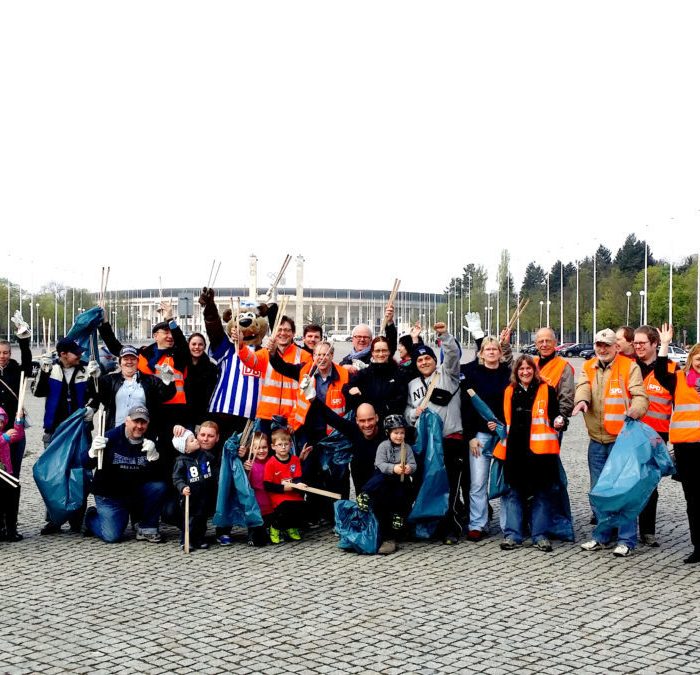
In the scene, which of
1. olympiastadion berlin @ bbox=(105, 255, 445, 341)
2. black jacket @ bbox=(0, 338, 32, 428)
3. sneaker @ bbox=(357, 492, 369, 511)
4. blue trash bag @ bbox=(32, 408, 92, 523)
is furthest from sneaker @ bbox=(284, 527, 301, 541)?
olympiastadion berlin @ bbox=(105, 255, 445, 341)

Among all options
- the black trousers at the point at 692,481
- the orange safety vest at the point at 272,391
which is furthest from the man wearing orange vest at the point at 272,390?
the black trousers at the point at 692,481

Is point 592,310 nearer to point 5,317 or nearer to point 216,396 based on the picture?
point 5,317

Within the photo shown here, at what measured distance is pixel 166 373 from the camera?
8805 mm

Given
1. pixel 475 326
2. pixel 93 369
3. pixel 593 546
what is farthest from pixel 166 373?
pixel 593 546

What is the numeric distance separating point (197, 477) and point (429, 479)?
6.53 ft

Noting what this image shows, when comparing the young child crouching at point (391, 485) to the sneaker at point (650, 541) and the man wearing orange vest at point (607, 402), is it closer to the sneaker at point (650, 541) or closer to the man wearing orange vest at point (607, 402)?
the man wearing orange vest at point (607, 402)

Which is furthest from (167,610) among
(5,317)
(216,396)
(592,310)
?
(5,317)

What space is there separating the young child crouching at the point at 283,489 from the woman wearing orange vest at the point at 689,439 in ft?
10.3

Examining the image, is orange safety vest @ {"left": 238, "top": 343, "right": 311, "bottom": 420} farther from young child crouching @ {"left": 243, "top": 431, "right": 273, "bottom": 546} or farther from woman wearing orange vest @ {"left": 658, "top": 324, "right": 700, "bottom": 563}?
woman wearing orange vest @ {"left": 658, "top": 324, "right": 700, "bottom": 563}

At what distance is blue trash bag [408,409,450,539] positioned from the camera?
8.27 m

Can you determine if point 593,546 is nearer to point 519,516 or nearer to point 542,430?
point 519,516

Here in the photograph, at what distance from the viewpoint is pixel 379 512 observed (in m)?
8.07

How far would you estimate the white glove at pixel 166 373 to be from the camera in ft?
28.8

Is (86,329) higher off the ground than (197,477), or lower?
higher
